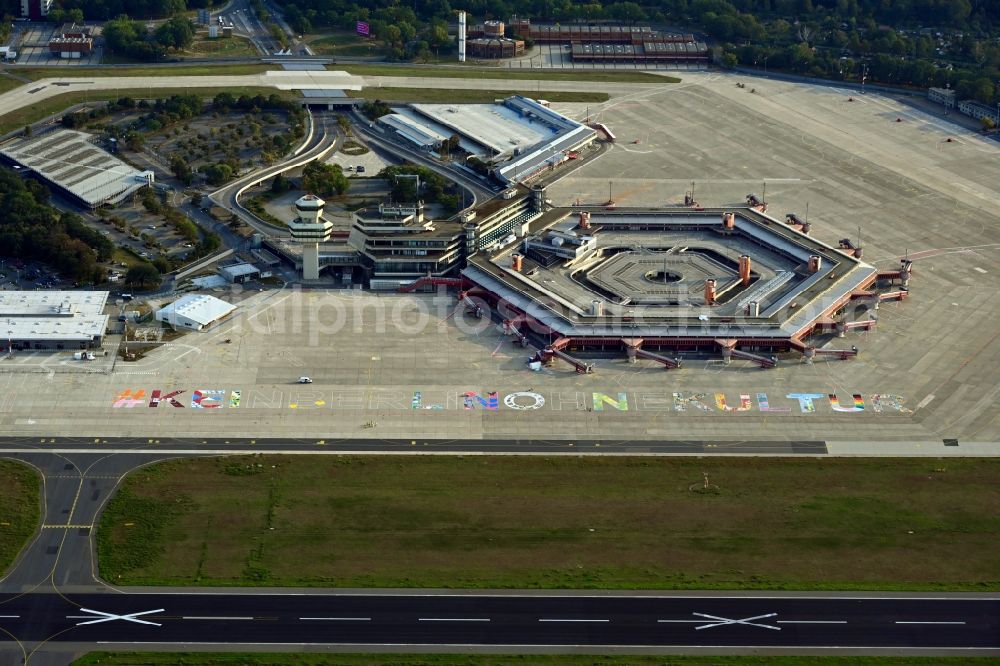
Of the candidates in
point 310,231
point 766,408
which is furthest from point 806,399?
point 310,231

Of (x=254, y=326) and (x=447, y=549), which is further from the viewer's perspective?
Result: (x=254, y=326)

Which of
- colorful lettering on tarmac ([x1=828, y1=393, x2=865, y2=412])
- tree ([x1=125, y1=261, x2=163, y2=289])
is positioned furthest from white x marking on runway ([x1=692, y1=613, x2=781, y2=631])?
tree ([x1=125, y1=261, x2=163, y2=289])

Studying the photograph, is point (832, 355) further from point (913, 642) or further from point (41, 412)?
point (41, 412)

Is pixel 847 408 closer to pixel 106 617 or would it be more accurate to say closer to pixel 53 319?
pixel 106 617

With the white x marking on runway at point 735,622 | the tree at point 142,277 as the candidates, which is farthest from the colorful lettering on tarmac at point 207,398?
the white x marking on runway at point 735,622

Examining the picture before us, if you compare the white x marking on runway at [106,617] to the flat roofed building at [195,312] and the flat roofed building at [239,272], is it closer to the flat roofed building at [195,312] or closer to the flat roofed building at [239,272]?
the flat roofed building at [195,312]

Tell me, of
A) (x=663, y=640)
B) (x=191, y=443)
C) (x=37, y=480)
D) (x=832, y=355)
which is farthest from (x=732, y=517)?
(x=37, y=480)
